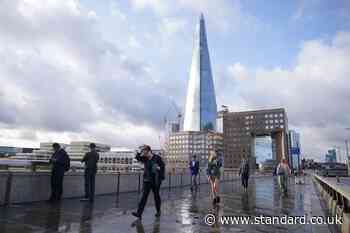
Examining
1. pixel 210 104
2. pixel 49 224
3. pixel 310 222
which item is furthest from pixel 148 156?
pixel 210 104

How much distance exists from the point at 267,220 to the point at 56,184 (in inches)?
268

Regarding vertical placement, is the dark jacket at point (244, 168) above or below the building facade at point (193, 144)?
below

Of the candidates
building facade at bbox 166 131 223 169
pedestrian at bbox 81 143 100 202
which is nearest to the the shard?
building facade at bbox 166 131 223 169

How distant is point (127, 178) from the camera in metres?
15.3

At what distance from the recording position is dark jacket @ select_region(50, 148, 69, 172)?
10156 mm

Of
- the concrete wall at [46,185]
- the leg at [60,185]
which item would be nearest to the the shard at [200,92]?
the concrete wall at [46,185]

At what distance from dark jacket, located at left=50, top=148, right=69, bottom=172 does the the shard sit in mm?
155530

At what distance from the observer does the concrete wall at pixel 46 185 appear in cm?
926

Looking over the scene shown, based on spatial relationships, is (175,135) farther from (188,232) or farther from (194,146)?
(188,232)

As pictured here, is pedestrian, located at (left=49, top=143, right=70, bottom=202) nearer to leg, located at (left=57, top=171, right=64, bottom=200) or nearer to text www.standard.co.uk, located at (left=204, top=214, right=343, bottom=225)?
leg, located at (left=57, top=171, right=64, bottom=200)

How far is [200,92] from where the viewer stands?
547 feet

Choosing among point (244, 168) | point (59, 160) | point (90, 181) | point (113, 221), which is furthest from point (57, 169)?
point (244, 168)

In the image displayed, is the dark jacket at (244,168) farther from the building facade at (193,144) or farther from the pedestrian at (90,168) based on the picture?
the building facade at (193,144)

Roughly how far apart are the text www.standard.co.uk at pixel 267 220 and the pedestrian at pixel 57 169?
507 cm
